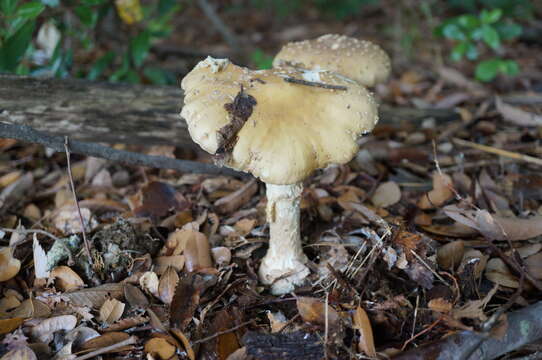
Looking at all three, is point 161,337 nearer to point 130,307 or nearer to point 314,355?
point 130,307

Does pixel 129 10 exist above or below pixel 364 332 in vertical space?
above

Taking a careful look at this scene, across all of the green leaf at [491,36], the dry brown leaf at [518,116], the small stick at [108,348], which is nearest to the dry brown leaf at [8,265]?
the small stick at [108,348]

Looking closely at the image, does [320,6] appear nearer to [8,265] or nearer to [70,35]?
[70,35]

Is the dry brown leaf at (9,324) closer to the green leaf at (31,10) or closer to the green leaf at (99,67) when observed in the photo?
the green leaf at (31,10)

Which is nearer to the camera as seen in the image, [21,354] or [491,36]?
[21,354]

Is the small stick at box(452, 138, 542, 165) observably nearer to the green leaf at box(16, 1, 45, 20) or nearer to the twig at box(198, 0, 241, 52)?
the twig at box(198, 0, 241, 52)

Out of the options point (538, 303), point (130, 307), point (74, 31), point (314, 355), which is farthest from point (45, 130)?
point (538, 303)

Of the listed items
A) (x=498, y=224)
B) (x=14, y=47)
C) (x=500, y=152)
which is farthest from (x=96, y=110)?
(x=500, y=152)

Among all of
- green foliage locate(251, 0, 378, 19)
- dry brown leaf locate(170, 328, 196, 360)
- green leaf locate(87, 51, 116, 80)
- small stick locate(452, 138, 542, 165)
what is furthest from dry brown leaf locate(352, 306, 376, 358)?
green foliage locate(251, 0, 378, 19)
